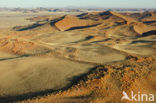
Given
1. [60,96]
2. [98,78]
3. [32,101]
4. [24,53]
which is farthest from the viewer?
[24,53]

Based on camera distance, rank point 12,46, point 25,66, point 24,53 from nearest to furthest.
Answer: point 25,66
point 24,53
point 12,46

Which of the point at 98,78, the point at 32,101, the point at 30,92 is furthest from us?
the point at 98,78

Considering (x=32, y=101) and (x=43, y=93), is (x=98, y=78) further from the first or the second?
(x=32, y=101)

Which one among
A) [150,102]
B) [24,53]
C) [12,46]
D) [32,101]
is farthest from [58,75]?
[12,46]

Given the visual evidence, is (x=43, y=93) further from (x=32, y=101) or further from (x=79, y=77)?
(x=79, y=77)

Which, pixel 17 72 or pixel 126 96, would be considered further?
pixel 17 72

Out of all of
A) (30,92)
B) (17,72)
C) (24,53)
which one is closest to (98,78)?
(30,92)

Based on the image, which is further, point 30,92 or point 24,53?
point 24,53

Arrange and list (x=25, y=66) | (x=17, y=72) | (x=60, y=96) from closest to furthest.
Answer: (x=60, y=96), (x=17, y=72), (x=25, y=66)

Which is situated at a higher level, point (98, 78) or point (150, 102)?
point (98, 78)
